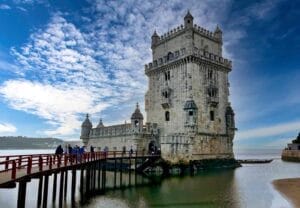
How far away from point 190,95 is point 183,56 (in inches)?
234

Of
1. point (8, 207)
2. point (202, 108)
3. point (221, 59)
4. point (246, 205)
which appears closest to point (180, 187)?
point (246, 205)

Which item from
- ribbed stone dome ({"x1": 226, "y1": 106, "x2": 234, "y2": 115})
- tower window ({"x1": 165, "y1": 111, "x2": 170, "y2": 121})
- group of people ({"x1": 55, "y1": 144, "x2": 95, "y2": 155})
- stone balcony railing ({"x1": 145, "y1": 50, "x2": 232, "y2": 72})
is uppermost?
stone balcony railing ({"x1": 145, "y1": 50, "x2": 232, "y2": 72})

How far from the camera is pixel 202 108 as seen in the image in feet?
150

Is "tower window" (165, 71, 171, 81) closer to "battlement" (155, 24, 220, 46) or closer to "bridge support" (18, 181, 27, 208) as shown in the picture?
"battlement" (155, 24, 220, 46)

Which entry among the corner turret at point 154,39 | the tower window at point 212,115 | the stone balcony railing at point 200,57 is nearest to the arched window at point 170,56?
the stone balcony railing at point 200,57

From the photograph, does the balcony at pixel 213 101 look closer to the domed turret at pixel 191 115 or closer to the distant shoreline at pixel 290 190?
the domed turret at pixel 191 115

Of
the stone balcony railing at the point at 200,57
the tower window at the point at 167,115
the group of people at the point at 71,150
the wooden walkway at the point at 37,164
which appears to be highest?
the stone balcony railing at the point at 200,57

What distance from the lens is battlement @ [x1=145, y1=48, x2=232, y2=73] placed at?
1816 inches

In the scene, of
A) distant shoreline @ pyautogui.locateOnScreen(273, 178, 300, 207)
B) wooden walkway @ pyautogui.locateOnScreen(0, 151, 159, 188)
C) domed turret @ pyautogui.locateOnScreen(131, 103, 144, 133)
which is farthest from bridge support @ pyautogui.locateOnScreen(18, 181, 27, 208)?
domed turret @ pyautogui.locateOnScreen(131, 103, 144, 133)

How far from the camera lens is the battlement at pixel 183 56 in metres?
46.1

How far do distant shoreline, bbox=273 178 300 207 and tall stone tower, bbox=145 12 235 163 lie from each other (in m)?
12.6

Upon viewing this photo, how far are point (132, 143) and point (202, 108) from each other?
11484mm

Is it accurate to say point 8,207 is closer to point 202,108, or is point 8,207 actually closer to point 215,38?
point 202,108

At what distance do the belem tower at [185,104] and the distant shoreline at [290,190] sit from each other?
1258cm
